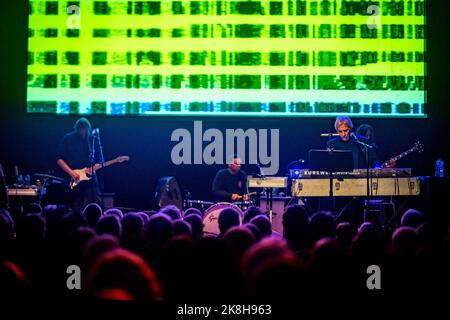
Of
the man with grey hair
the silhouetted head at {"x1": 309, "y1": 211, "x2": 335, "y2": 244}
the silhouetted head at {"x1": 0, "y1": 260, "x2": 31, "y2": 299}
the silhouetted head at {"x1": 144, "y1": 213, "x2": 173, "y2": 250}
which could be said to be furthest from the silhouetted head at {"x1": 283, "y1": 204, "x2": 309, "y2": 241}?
the man with grey hair

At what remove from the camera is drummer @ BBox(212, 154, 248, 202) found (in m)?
9.54

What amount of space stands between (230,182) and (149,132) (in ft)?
5.39

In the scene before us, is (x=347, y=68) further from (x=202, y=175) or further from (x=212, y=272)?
(x=212, y=272)

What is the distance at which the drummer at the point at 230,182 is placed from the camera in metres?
9.54

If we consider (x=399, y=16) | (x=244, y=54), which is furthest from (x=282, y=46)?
(x=399, y=16)

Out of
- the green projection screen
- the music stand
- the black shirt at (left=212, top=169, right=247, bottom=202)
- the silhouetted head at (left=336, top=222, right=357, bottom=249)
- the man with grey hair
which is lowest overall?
the silhouetted head at (left=336, top=222, right=357, bottom=249)

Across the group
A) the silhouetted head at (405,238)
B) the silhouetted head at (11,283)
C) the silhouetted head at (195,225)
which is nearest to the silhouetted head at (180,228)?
the silhouetted head at (195,225)

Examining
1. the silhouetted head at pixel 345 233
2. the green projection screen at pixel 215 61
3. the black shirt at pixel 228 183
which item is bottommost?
the silhouetted head at pixel 345 233

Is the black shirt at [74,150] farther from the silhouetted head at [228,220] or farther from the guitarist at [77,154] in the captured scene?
the silhouetted head at [228,220]

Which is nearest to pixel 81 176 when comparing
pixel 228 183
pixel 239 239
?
pixel 228 183

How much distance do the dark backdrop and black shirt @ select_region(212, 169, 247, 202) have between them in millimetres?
669

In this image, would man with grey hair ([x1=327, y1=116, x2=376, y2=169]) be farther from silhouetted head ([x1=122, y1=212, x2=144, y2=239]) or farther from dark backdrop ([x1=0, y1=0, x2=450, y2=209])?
silhouetted head ([x1=122, y1=212, x2=144, y2=239])

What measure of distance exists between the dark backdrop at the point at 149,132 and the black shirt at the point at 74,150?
1.04 m

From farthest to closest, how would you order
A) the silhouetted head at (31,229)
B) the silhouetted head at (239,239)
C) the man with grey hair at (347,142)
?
1. the man with grey hair at (347,142)
2. the silhouetted head at (31,229)
3. the silhouetted head at (239,239)
